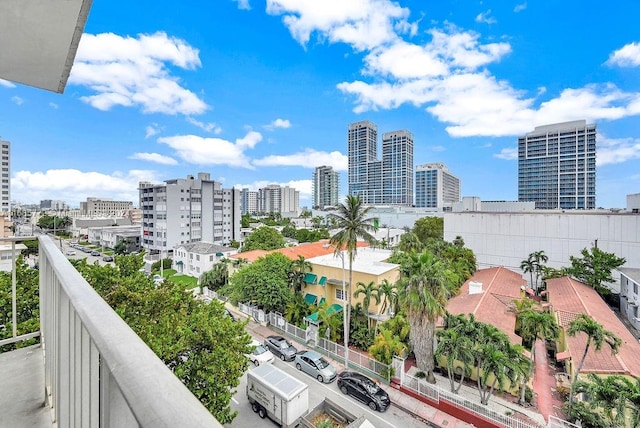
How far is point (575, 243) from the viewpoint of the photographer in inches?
955

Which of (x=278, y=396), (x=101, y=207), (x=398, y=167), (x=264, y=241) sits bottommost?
(x=278, y=396)

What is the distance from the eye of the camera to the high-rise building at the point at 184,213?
116 feet

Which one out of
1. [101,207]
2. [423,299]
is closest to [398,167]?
[423,299]

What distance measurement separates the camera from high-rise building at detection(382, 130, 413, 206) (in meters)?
75.2

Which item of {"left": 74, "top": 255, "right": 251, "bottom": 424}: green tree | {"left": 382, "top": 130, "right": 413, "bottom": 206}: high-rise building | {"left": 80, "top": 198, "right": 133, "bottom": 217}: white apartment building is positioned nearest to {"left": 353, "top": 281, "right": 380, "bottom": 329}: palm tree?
{"left": 74, "top": 255, "right": 251, "bottom": 424}: green tree

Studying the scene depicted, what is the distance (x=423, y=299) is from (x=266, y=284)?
858 centimetres

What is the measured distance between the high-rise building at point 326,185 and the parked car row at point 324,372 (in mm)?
80897

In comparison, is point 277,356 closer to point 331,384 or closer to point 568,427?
Answer: point 331,384

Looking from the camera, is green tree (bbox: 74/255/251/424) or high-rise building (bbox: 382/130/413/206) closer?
green tree (bbox: 74/255/251/424)

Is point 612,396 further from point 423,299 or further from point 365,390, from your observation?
point 365,390

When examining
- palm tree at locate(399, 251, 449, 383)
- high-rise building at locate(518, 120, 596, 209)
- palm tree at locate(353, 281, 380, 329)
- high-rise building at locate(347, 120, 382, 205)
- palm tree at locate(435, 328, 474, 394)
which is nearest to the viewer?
palm tree at locate(435, 328, 474, 394)

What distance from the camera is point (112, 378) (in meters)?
0.63

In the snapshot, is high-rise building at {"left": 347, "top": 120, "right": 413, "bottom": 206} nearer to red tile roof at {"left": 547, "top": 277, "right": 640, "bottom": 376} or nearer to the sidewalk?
red tile roof at {"left": 547, "top": 277, "right": 640, "bottom": 376}

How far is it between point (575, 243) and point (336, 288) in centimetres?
2134
